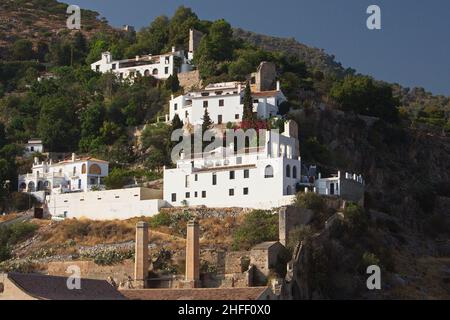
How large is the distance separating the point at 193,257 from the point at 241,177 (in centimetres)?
915

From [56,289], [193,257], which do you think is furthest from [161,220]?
[56,289]

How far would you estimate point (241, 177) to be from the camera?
5981 cm

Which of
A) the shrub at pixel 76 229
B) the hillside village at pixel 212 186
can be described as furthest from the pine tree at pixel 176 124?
the shrub at pixel 76 229

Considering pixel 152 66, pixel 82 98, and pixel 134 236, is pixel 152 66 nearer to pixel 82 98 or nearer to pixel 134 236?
pixel 82 98

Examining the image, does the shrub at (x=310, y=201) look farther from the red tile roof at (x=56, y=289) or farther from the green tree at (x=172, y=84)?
the green tree at (x=172, y=84)

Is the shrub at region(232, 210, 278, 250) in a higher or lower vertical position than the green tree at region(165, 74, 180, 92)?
lower

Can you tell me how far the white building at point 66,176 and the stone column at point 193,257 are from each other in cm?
1677

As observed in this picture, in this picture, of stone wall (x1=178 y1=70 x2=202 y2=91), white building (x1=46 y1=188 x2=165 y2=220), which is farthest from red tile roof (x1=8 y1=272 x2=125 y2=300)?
stone wall (x1=178 y1=70 x2=202 y2=91)

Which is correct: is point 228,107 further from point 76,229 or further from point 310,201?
point 310,201

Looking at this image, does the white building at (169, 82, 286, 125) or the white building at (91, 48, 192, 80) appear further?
the white building at (91, 48, 192, 80)

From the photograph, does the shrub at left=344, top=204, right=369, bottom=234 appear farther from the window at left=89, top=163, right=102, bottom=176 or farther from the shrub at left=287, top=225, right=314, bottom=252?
the window at left=89, top=163, right=102, bottom=176

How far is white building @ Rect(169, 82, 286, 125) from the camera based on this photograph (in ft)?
229

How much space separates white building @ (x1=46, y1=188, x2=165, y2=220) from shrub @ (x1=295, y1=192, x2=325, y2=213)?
902cm

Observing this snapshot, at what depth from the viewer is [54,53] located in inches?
3925
